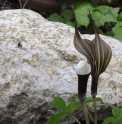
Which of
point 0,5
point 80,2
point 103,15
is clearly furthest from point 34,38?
point 0,5

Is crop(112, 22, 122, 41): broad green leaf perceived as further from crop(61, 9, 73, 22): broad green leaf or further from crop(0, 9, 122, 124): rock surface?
crop(0, 9, 122, 124): rock surface

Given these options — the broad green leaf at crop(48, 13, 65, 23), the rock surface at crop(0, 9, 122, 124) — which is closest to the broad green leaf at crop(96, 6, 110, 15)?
the broad green leaf at crop(48, 13, 65, 23)

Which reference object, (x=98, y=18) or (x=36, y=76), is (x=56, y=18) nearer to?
(x=98, y=18)

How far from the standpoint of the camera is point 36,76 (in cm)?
156

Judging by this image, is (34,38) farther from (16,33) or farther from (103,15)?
→ (103,15)

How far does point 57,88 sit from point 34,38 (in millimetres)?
254

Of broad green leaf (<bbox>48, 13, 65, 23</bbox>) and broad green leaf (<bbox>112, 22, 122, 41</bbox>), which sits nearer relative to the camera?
broad green leaf (<bbox>112, 22, 122, 41</bbox>)

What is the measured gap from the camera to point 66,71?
62.1 inches

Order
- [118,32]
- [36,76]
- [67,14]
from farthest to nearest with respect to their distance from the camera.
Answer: [67,14] → [118,32] → [36,76]

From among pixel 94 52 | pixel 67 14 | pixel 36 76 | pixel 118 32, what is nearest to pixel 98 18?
pixel 118 32

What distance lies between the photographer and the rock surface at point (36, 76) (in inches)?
60.6

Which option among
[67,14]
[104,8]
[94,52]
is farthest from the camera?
[67,14]

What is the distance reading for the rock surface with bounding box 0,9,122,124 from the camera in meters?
1.54

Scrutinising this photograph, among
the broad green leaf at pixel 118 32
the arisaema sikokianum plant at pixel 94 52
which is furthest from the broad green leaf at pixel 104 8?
the arisaema sikokianum plant at pixel 94 52
